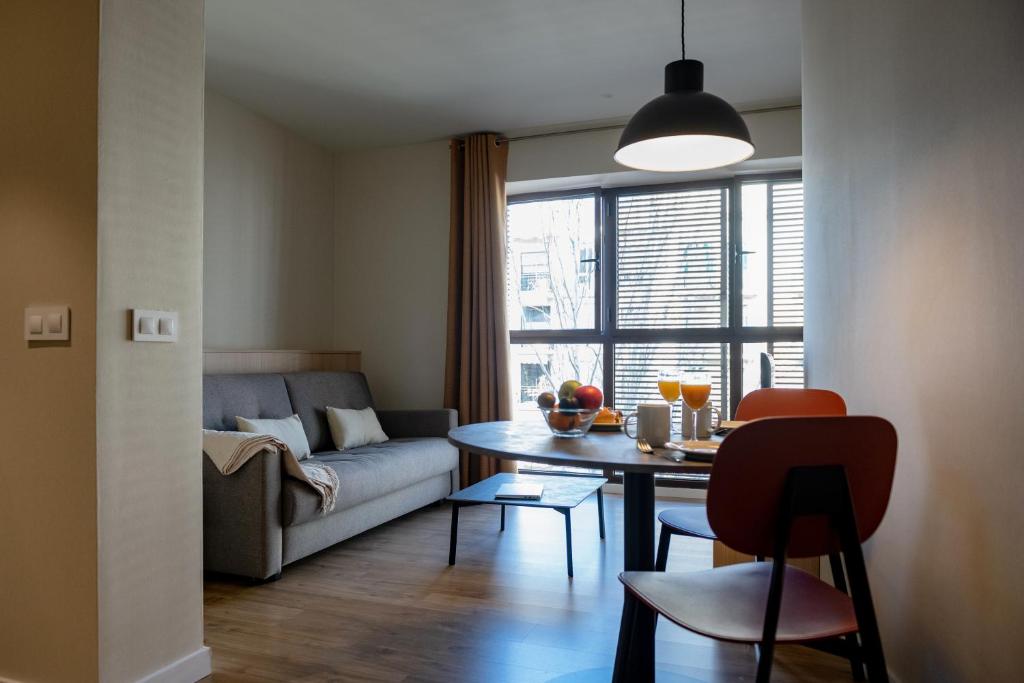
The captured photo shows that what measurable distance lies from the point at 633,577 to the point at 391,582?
67.6 inches

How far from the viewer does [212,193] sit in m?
4.11

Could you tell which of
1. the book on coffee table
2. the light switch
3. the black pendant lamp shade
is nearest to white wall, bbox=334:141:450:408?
the book on coffee table

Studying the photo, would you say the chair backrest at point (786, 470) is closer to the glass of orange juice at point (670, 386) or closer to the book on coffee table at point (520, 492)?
the glass of orange juice at point (670, 386)

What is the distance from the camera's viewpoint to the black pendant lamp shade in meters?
2.06

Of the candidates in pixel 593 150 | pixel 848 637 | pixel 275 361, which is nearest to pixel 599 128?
pixel 593 150

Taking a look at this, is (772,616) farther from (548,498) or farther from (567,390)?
(548,498)

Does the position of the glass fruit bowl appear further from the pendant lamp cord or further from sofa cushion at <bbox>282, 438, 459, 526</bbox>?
sofa cushion at <bbox>282, 438, 459, 526</bbox>

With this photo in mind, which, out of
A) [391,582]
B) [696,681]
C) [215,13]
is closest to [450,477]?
[391,582]

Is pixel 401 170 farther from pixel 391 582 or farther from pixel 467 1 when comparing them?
pixel 391 582

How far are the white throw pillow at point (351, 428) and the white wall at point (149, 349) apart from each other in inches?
82.4

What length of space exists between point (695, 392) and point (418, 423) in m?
3.09

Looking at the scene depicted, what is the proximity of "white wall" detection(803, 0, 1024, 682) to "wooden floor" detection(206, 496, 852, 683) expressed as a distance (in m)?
0.65

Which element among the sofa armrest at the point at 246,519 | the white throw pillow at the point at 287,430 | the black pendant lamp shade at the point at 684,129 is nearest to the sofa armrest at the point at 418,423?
the white throw pillow at the point at 287,430

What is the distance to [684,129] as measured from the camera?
2.05 m
